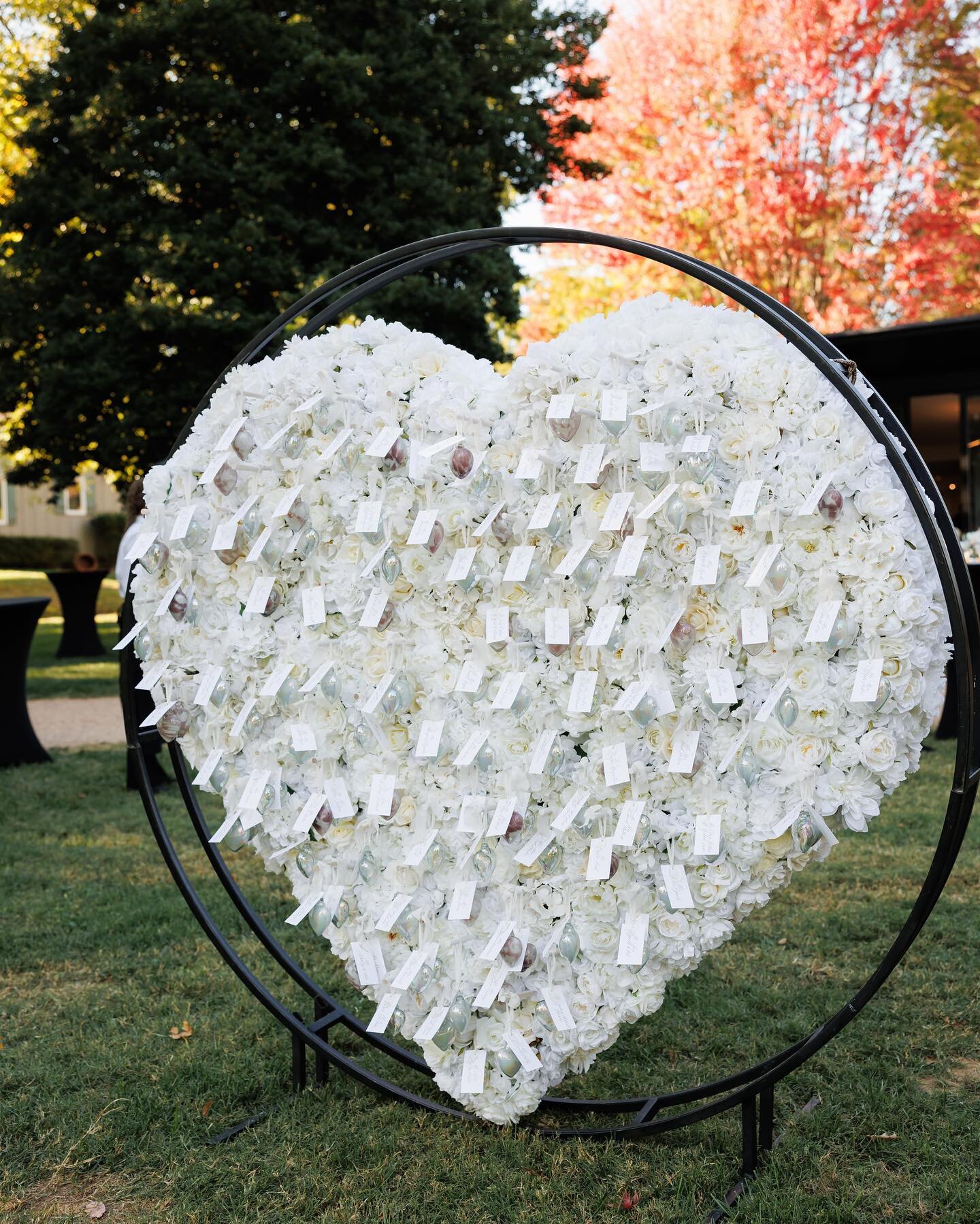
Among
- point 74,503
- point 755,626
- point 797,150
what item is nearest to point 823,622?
point 755,626

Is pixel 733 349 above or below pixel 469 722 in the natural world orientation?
above

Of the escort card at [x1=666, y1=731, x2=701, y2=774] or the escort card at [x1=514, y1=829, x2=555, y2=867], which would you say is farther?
the escort card at [x1=514, y1=829, x2=555, y2=867]

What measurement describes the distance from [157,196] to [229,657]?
992 centimetres

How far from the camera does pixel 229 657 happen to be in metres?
2.86

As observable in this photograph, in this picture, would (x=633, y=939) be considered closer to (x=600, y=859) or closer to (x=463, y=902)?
(x=600, y=859)

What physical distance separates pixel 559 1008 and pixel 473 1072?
0.25 metres

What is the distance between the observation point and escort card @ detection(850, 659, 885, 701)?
216 cm

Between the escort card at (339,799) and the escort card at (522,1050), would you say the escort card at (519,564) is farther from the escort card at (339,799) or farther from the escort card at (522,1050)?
the escort card at (522,1050)

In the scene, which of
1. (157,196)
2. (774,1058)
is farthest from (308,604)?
(157,196)

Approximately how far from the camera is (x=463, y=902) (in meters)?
2.55

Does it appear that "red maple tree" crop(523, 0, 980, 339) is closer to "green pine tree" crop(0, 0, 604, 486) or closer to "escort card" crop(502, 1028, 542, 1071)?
"green pine tree" crop(0, 0, 604, 486)

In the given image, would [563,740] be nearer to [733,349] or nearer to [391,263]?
[733,349]

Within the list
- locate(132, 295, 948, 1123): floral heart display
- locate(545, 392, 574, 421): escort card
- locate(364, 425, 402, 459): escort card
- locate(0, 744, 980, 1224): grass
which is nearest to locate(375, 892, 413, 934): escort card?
locate(132, 295, 948, 1123): floral heart display

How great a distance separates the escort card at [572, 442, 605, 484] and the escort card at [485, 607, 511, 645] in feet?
1.14
